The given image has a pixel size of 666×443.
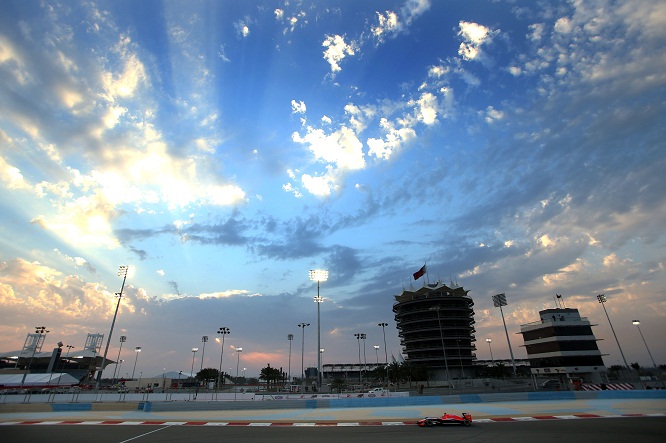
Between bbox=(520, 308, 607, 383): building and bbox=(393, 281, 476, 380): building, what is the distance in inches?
831

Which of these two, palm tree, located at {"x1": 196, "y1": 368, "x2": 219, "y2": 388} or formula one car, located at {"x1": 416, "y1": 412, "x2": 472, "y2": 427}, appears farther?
palm tree, located at {"x1": 196, "y1": 368, "x2": 219, "y2": 388}

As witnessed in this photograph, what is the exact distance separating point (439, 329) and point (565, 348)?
38996 mm

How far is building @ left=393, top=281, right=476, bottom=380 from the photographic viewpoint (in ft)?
369

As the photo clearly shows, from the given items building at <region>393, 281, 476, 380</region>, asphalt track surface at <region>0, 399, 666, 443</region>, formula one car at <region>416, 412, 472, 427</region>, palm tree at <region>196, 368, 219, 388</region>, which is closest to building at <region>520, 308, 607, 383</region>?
building at <region>393, 281, 476, 380</region>

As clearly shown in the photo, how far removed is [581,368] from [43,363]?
195m

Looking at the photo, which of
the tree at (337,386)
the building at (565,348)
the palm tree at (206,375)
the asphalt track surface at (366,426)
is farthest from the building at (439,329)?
the asphalt track surface at (366,426)

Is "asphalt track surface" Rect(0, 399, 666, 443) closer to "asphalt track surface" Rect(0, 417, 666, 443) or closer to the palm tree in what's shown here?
"asphalt track surface" Rect(0, 417, 666, 443)

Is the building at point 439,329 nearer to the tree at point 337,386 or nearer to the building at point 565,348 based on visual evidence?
the building at point 565,348

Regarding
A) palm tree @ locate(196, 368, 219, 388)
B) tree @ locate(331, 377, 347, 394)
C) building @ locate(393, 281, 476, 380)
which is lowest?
tree @ locate(331, 377, 347, 394)

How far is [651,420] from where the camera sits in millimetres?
20359

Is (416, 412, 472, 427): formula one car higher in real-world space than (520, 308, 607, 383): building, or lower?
lower

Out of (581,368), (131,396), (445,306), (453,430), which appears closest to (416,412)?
(453,430)

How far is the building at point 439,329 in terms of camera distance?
112 metres

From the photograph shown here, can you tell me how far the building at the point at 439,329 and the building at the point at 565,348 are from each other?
21098 mm
